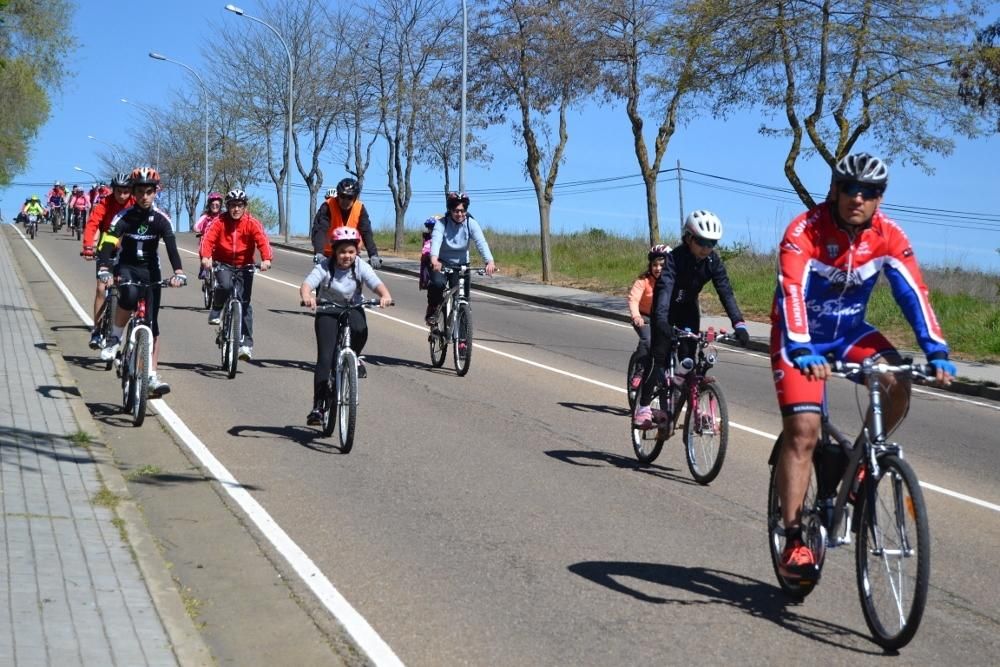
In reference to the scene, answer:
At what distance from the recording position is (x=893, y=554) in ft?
17.8

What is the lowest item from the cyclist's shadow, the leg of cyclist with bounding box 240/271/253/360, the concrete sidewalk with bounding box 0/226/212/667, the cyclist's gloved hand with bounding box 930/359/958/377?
the cyclist's shadow

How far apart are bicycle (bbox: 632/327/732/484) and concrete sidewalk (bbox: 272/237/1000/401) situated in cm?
821

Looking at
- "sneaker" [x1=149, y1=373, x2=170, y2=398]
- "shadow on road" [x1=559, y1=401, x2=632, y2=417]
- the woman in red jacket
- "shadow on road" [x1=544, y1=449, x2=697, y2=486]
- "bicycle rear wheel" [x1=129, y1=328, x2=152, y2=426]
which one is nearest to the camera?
"shadow on road" [x1=544, y1=449, x2=697, y2=486]

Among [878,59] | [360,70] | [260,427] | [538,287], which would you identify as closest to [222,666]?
[260,427]

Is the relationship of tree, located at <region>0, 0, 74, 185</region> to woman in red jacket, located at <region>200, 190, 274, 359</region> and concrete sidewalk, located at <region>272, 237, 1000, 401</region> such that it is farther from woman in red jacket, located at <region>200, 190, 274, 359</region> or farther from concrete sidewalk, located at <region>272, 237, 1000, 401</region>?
woman in red jacket, located at <region>200, 190, 274, 359</region>

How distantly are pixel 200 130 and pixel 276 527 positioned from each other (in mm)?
76241

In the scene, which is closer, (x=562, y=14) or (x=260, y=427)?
(x=260, y=427)

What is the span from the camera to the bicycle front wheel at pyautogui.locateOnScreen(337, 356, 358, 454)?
980 cm

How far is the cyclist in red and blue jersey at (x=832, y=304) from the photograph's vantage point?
570 centimetres

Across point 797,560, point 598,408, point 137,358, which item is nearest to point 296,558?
point 797,560

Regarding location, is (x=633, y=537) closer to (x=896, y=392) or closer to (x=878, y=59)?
(x=896, y=392)

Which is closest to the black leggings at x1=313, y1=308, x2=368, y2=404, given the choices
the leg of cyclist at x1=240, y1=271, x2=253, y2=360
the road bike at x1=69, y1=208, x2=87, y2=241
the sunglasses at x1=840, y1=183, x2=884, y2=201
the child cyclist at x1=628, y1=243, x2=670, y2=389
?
the child cyclist at x1=628, y1=243, x2=670, y2=389

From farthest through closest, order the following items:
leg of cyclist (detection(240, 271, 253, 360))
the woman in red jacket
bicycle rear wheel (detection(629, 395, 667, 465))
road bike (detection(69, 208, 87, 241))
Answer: road bike (detection(69, 208, 87, 241))
the woman in red jacket
leg of cyclist (detection(240, 271, 253, 360))
bicycle rear wheel (detection(629, 395, 667, 465))

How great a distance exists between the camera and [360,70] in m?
52.6
